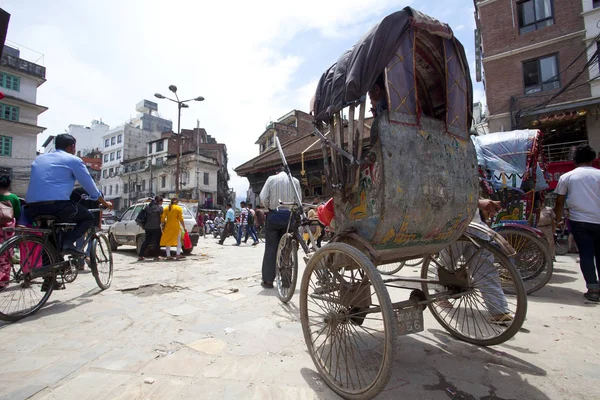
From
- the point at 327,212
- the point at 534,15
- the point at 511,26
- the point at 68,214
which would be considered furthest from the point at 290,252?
the point at 534,15

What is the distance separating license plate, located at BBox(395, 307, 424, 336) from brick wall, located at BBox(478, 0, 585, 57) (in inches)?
719

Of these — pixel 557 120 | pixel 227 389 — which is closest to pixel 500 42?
pixel 557 120

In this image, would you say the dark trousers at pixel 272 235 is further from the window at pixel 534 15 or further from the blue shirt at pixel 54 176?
the window at pixel 534 15

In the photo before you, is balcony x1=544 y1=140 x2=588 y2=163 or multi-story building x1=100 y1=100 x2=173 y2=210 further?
multi-story building x1=100 y1=100 x2=173 y2=210

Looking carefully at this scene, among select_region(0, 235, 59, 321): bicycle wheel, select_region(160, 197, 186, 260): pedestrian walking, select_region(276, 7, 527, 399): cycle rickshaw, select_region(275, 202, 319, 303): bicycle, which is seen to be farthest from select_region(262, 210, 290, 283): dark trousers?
select_region(160, 197, 186, 260): pedestrian walking

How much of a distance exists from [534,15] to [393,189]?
19.1 metres

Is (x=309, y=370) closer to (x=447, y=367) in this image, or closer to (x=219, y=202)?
(x=447, y=367)

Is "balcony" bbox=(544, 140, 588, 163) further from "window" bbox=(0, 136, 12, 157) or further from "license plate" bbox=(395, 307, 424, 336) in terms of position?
"window" bbox=(0, 136, 12, 157)

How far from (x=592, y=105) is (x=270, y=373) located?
1685 cm

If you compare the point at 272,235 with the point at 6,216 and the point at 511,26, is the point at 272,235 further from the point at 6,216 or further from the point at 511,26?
the point at 511,26

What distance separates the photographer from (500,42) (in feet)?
50.0

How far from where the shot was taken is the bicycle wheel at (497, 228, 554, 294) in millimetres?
3918

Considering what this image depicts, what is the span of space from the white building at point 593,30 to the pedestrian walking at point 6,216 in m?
19.1

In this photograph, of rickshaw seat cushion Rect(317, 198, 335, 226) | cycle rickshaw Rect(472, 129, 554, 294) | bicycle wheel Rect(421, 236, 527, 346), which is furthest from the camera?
cycle rickshaw Rect(472, 129, 554, 294)
